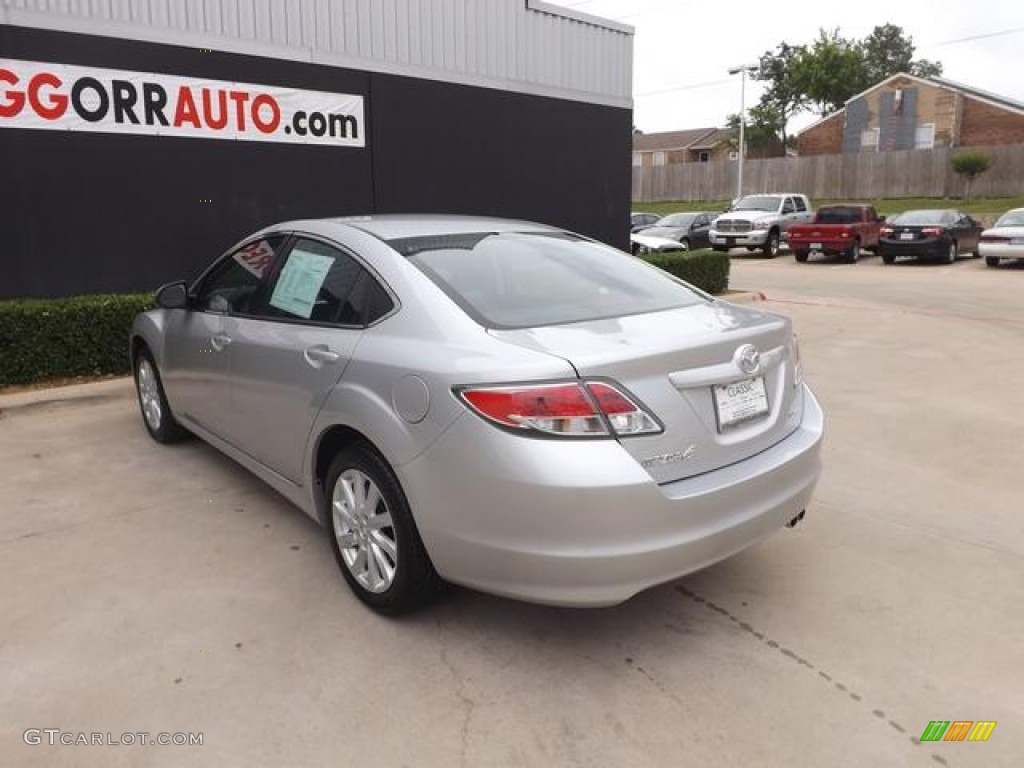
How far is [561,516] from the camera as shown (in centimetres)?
255

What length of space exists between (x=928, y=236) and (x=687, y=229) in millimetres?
6371

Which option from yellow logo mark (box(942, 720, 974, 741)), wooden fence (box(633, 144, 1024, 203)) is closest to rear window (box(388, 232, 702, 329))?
yellow logo mark (box(942, 720, 974, 741))

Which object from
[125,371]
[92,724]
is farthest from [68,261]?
[92,724]

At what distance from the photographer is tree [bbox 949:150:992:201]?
32.8m

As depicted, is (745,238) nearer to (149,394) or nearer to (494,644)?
(149,394)

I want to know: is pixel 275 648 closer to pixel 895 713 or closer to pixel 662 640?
pixel 662 640

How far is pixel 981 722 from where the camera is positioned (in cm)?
260

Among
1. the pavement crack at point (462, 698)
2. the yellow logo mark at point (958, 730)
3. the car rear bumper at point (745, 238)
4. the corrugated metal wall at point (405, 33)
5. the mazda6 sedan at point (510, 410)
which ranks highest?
the corrugated metal wall at point (405, 33)

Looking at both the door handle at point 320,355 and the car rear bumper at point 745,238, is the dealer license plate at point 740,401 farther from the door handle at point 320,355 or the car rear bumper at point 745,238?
the car rear bumper at point 745,238

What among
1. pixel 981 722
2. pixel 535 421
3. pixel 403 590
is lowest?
pixel 981 722

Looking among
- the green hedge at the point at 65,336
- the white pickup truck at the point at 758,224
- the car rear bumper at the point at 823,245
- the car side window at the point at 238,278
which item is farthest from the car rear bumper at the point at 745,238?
the car side window at the point at 238,278

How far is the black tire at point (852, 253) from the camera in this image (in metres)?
21.9

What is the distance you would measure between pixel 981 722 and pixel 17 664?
328 centimetres

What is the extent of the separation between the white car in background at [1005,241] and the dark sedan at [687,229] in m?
7.38
